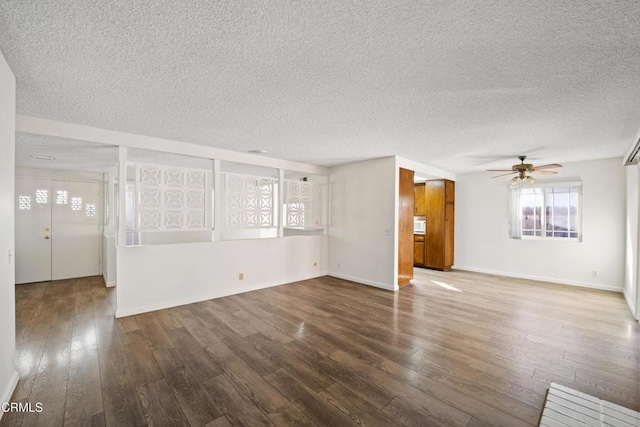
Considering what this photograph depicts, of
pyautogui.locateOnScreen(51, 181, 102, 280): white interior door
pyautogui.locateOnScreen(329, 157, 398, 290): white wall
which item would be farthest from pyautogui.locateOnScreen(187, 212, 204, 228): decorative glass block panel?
pyautogui.locateOnScreen(51, 181, 102, 280): white interior door

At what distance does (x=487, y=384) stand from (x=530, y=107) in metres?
2.62

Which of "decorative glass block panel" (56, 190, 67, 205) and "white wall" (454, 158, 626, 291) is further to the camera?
"decorative glass block panel" (56, 190, 67, 205)

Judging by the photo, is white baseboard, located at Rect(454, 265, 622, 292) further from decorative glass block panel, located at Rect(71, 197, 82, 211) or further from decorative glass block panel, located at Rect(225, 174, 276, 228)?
decorative glass block panel, located at Rect(71, 197, 82, 211)

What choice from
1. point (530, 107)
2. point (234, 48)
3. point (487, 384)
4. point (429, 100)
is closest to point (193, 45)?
point (234, 48)

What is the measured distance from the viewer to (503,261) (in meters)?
6.39

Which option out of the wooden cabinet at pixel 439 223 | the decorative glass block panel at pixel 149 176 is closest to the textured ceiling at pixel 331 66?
the decorative glass block panel at pixel 149 176

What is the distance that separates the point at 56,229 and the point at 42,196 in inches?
28.2

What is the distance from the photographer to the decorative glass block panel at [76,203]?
591 centimetres

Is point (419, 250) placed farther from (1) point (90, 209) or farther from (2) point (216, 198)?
(1) point (90, 209)

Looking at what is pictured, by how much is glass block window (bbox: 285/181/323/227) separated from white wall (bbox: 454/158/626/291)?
3821 mm

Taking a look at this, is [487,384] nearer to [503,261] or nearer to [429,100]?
[429,100]

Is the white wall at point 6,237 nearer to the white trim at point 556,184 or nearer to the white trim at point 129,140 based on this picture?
the white trim at point 129,140

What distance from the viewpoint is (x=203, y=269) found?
4.42 meters

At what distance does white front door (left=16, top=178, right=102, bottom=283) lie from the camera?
17.9 ft
